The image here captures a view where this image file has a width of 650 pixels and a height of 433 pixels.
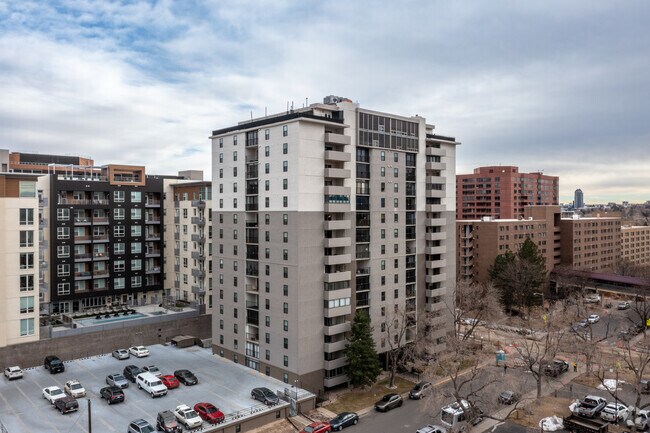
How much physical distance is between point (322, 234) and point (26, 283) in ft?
115

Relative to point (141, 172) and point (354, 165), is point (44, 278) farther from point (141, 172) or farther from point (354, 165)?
point (354, 165)

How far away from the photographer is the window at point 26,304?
182 feet

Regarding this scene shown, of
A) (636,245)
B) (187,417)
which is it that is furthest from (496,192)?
(187,417)

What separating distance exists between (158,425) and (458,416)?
27105 millimetres

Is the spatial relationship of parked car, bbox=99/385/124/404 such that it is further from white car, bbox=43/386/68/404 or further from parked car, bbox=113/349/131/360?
parked car, bbox=113/349/131/360

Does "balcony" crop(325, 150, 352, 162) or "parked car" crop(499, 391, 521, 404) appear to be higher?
"balcony" crop(325, 150, 352, 162)

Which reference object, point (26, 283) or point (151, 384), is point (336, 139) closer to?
point (151, 384)

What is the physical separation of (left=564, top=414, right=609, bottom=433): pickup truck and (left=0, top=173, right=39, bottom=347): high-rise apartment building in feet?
191

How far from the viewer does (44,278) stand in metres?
70.1

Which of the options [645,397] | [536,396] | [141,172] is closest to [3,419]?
[141,172]

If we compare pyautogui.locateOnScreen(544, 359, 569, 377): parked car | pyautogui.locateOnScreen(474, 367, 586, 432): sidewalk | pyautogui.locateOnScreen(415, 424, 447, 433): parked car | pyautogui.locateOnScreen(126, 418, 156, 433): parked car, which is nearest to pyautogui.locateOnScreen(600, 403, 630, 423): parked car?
pyautogui.locateOnScreen(474, 367, 586, 432): sidewalk

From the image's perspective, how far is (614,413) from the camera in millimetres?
44969

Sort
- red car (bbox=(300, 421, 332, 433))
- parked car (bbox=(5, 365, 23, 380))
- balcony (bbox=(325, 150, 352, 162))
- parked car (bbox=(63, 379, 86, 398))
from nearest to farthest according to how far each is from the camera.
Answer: red car (bbox=(300, 421, 332, 433)) → parked car (bbox=(63, 379, 86, 398)) → parked car (bbox=(5, 365, 23, 380)) → balcony (bbox=(325, 150, 352, 162))

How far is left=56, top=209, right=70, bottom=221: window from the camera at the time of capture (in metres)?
71.7
